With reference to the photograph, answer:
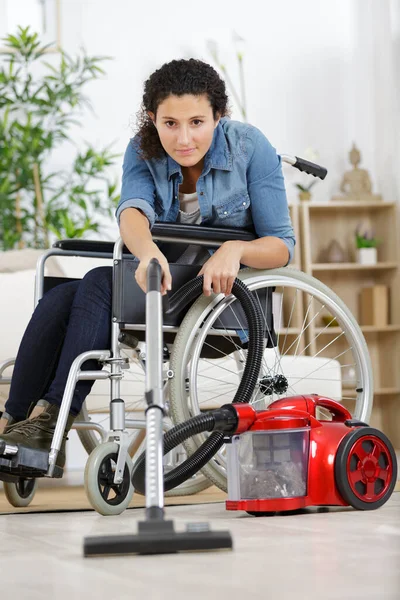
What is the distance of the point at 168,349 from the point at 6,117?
2.55m

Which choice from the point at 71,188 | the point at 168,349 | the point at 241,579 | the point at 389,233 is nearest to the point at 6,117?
the point at 71,188

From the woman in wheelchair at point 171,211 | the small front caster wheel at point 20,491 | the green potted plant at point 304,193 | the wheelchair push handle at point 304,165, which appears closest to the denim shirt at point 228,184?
the woman in wheelchair at point 171,211

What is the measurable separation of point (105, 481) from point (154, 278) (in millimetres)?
514

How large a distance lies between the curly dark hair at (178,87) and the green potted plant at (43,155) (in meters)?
2.14

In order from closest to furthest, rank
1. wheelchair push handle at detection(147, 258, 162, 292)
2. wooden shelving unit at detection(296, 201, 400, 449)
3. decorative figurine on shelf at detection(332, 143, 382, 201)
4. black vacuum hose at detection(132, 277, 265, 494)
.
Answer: wheelchair push handle at detection(147, 258, 162, 292), black vacuum hose at detection(132, 277, 265, 494), wooden shelving unit at detection(296, 201, 400, 449), decorative figurine on shelf at detection(332, 143, 382, 201)

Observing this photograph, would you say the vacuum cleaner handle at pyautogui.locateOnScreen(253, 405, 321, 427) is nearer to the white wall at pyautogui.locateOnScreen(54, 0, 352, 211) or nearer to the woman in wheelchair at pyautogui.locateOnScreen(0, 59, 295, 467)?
the woman in wheelchair at pyautogui.locateOnScreen(0, 59, 295, 467)

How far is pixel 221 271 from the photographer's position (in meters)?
1.68

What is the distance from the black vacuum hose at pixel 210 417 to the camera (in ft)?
4.73

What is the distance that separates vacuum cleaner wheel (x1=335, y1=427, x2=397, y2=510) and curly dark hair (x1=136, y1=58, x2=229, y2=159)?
28.2 inches

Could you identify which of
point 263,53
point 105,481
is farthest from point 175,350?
point 263,53

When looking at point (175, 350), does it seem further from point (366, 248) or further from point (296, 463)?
point (366, 248)

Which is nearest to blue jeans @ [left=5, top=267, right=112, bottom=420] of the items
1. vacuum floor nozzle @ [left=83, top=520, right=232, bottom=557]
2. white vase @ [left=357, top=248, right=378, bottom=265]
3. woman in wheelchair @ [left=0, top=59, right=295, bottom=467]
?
woman in wheelchair @ [left=0, top=59, right=295, bottom=467]

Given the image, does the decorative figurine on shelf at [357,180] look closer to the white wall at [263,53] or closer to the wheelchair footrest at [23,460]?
the white wall at [263,53]

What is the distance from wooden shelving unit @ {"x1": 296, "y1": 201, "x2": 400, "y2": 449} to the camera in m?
4.38
